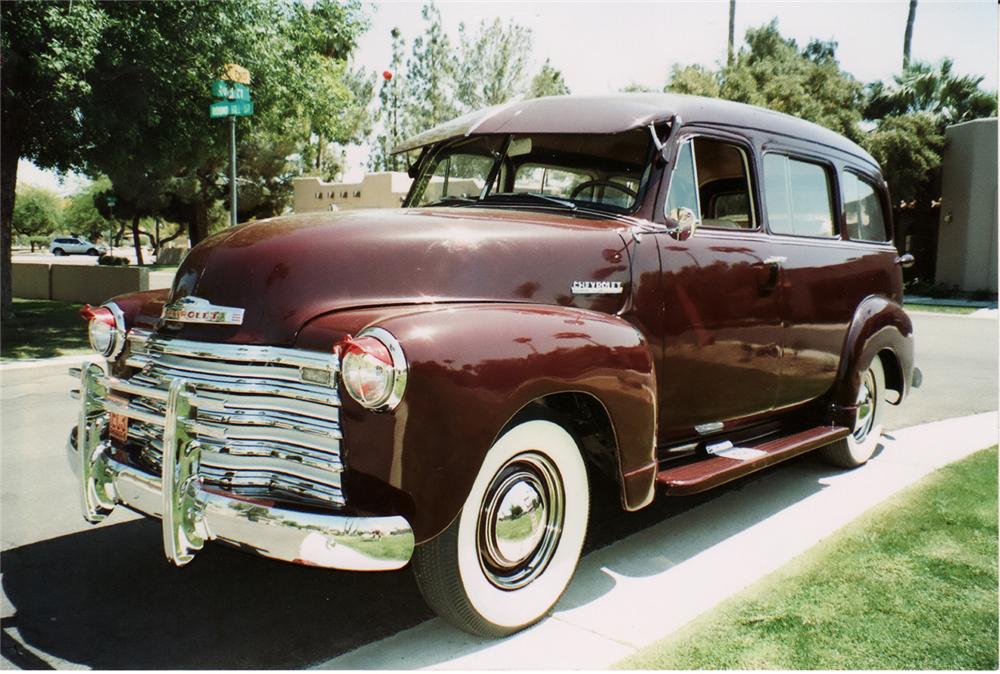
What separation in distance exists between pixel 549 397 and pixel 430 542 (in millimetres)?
749

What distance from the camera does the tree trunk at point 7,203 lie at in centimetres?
1102

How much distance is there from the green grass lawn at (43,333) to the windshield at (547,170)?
7850 millimetres

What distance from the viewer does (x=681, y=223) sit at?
3.74 metres

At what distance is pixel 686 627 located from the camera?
3.08 meters

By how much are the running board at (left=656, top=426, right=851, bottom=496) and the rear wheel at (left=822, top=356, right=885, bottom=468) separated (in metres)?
0.49

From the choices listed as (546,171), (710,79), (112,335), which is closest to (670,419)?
(546,171)

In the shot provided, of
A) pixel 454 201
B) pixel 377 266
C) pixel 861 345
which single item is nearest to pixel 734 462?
pixel 861 345

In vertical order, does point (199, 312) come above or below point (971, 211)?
below

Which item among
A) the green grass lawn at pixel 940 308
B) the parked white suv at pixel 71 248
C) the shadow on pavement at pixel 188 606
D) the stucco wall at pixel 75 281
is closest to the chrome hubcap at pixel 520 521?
the shadow on pavement at pixel 188 606

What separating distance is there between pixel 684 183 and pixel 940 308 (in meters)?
18.0

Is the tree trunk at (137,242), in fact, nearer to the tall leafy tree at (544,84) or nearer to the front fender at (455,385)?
the tall leafy tree at (544,84)

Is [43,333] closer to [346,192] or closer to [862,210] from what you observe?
[862,210]

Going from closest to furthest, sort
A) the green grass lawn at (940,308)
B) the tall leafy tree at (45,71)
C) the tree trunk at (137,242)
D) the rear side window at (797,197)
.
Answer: the rear side window at (797,197), the tall leafy tree at (45,71), the green grass lawn at (940,308), the tree trunk at (137,242)

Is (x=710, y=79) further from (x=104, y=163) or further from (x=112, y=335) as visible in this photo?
(x=112, y=335)
